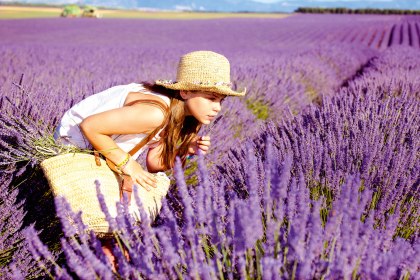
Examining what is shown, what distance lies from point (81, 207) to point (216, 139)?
47.6 inches

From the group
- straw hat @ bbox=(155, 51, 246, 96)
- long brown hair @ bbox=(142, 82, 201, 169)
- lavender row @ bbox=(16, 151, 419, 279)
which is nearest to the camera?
lavender row @ bbox=(16, 151, 419, 279)

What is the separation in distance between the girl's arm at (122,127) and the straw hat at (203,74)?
7.0 inches

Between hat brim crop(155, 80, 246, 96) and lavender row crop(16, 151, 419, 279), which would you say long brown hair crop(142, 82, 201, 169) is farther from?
lavender row crop(16, 151, 419, 279)

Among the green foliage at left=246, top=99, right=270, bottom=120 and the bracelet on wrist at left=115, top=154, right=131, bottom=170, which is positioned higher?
the bracelet on wrist at left=115, top=154, right=131, bottom=170

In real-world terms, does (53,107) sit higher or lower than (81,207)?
higher

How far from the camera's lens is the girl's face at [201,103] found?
5.57 feet

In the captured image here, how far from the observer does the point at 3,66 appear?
5012 millimetres

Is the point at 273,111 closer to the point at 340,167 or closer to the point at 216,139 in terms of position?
the point at 216,139

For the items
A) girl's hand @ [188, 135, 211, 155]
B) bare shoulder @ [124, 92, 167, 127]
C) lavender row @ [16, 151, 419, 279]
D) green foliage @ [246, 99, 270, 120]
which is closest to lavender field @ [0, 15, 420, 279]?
lavender row @ [16, 151, 419, 279]

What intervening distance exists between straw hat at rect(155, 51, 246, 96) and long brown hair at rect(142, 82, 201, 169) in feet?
0.30

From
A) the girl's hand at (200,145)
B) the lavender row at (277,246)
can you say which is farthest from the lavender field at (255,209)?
the girl's hand at (200,145)

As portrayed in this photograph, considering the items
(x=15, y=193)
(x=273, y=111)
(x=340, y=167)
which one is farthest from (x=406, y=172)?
(x=273, y=111)

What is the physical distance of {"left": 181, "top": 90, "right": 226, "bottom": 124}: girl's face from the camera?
1699 millimetres

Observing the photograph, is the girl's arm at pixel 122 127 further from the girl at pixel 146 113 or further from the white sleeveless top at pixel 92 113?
the white sleeveless top at pixel 92 113
